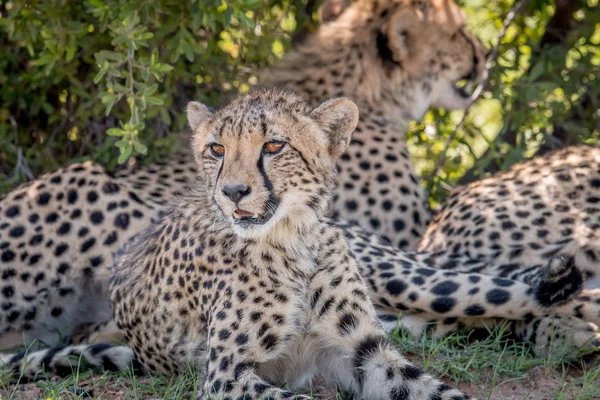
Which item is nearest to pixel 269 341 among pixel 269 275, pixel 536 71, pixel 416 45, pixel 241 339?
pixel 241 339

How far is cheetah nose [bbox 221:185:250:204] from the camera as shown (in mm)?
2740

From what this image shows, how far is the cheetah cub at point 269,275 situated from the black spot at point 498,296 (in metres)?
0.64

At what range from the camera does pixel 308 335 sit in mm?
3045

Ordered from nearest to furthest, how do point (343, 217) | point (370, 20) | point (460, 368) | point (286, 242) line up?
1. point (286, 242)
2. point (460, 368)
3. point (343, 217)
4. point (370, 20)

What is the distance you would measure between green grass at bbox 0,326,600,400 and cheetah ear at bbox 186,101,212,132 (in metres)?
0.79

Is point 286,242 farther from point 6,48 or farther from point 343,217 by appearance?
point 6,48

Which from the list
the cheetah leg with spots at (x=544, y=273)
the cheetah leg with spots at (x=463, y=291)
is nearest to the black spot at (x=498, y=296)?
the cheetah leg with spots at (x=463, y=291)

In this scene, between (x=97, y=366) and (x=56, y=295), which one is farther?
(x=56, y=295)

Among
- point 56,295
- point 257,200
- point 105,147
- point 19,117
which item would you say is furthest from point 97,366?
point 19,117

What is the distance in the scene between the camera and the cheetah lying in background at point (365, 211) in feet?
11.9

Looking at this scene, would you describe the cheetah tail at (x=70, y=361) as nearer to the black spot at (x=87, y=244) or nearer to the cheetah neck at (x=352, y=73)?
the black spot at (x=87, y=244)

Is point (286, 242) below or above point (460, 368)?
above

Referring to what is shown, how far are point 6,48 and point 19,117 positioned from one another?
391 mm

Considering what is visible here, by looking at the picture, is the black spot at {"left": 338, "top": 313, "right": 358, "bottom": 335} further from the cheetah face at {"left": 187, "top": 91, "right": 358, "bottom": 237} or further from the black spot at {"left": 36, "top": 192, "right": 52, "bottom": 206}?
the black spot at {"left": 36, "top": 192, "right": 52, "bottom": 206}
